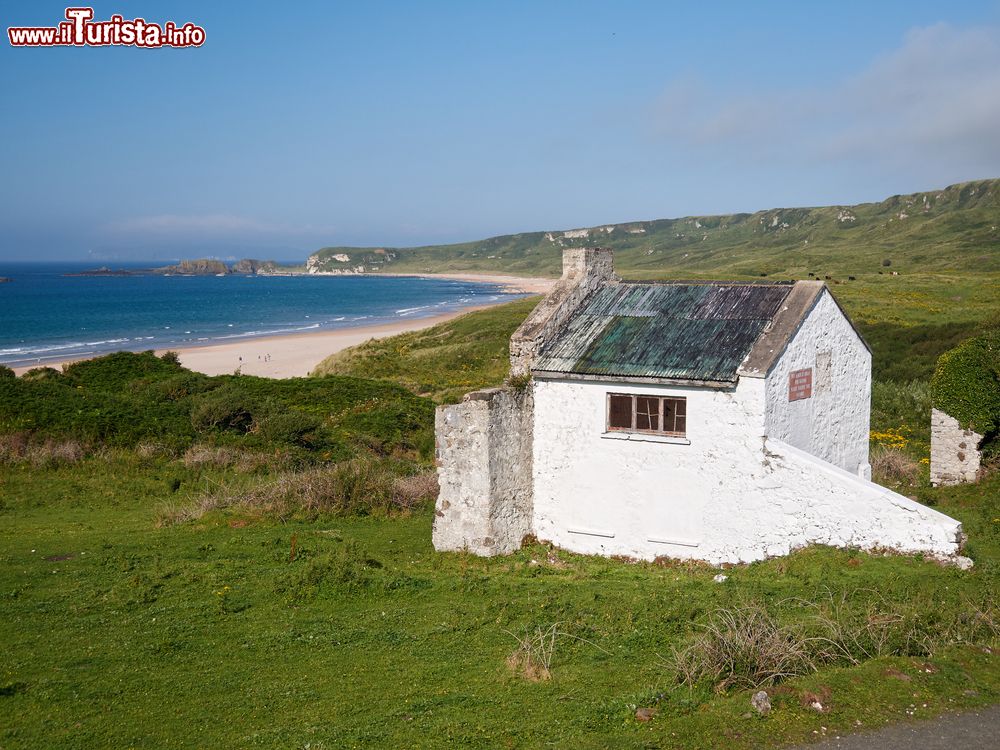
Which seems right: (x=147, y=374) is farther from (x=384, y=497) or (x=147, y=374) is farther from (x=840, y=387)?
(x=840, y=387)

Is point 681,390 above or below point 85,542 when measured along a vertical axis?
above

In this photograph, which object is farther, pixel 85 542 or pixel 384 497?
pixel 384 497

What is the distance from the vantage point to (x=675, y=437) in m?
14.2

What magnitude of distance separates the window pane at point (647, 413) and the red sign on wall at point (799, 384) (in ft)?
7.45

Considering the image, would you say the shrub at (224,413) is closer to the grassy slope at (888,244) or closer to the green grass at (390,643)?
the green grass at (390,643)

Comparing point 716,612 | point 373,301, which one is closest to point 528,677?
Result: point 716,612

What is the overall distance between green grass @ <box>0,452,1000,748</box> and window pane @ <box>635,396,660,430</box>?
2431 mm

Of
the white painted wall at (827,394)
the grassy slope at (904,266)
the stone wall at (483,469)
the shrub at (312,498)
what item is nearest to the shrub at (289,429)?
the shrub at (312,498)

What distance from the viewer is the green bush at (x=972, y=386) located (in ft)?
61.3

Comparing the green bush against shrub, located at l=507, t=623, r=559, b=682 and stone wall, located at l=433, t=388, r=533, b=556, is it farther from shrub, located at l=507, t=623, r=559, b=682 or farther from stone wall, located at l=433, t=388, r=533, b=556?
shrub, located at l=507, t=623, r=559, b=682

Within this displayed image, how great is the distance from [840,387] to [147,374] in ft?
90.4

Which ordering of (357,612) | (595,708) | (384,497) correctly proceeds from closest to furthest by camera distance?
(595,708)
(357,612)
(384,497)

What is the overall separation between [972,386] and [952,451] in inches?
60.7

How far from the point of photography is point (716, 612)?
10312 mm
